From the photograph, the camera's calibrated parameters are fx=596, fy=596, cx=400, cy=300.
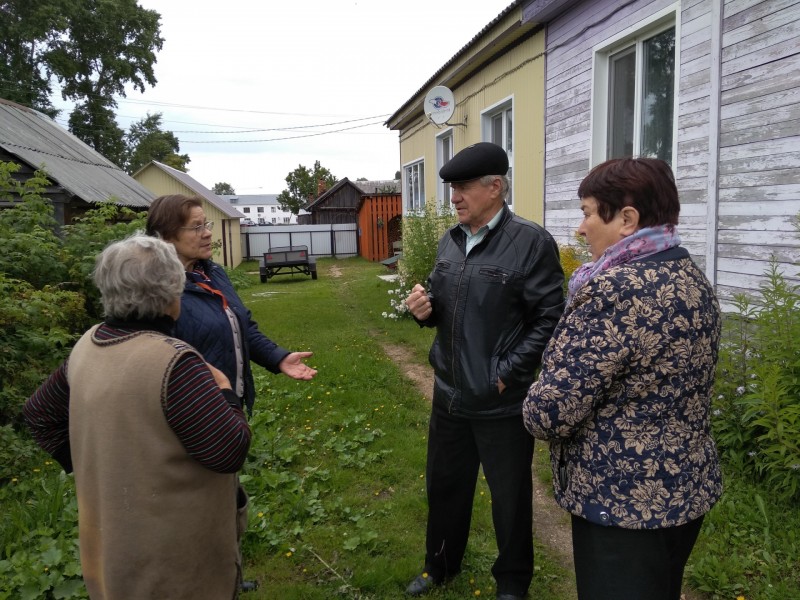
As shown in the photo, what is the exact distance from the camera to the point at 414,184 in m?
14.8

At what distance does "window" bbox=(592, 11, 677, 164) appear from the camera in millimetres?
5152

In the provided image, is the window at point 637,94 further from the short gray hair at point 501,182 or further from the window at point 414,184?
the window at point 414,184

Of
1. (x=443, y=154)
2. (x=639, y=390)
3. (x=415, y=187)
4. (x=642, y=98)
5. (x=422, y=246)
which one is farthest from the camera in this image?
(x=415, y=187)

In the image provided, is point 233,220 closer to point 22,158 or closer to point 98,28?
point 98,28

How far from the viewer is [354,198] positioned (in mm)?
39938

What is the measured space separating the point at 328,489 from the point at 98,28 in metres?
32.1

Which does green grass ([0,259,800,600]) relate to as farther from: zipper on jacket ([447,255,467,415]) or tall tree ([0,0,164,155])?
tall tree ([0,0,164,155])

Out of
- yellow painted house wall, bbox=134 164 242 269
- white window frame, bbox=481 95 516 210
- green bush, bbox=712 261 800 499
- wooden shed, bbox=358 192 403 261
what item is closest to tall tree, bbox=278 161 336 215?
yellow painted house wall, bbox=134 164 242 269

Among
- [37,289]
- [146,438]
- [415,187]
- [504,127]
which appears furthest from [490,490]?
[415,187]

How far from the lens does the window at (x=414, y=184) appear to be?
14.0m

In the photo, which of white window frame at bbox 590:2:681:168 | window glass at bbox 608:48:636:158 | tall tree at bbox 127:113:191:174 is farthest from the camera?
tall tree at bbox 127:113:191:174

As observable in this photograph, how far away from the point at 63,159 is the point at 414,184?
7.94m

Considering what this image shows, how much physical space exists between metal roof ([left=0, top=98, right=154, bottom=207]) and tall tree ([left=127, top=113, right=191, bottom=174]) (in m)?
29.5

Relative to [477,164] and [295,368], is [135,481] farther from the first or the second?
[477,164]
